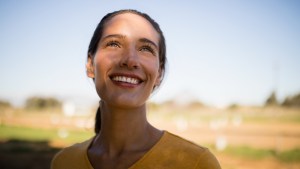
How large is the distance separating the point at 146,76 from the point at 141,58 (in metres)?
0.09

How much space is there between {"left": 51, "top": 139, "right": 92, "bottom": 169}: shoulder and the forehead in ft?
2.04

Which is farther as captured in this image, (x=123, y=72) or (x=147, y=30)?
(x=147, y=30)

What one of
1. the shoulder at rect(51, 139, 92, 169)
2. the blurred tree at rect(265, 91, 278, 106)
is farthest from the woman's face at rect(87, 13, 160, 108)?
the blurred tree at rect(265, 91, 278, 106)

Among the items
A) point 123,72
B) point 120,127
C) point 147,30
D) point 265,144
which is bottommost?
point 265,144

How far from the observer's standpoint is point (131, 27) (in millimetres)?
1621

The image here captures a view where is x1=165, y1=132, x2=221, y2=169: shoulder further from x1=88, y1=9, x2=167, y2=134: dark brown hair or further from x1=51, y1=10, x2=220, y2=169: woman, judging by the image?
x1=88, y1=9, x2=167, y2=134: dark brown hair

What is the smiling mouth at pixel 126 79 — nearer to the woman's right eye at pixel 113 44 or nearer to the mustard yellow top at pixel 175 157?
the woman's right eye at pixel 113 44

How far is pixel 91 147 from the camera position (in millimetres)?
1812

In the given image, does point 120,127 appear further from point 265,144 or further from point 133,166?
point 265,144

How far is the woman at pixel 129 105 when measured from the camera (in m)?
1.50

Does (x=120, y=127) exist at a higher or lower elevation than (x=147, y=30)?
lower

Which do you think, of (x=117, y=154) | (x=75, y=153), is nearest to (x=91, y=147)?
(x=75, y=153)

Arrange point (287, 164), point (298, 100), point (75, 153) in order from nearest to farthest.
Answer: point (75, 153) → point (287, 164) → point (298, 100)

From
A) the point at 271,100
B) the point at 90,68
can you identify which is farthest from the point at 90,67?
the point at 271,100
